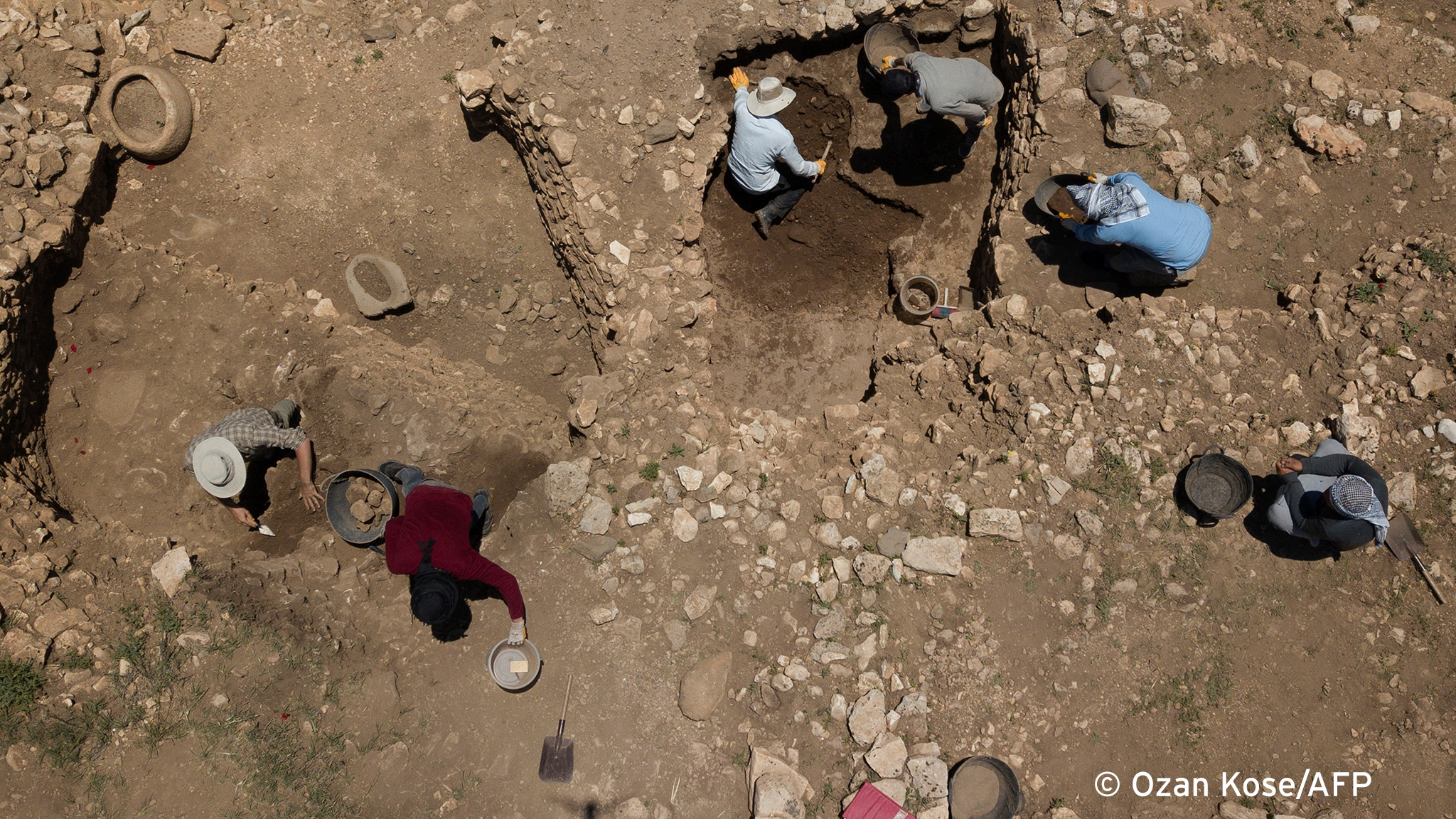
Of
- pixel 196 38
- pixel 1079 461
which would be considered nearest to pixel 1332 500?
pixel 1079 461

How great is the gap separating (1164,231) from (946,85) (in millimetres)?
1750

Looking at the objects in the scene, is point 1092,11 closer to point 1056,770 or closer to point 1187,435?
point 1187,435

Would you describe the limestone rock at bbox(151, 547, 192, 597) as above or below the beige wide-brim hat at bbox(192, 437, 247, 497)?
below

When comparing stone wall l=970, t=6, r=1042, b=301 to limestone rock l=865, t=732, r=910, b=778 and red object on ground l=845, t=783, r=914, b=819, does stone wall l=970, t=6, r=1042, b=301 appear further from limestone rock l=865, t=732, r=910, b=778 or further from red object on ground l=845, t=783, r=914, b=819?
red object on ground l=845, t=783, r=914, b=819

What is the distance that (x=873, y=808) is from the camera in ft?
12.5

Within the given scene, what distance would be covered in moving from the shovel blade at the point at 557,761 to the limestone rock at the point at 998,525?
9.12 ft

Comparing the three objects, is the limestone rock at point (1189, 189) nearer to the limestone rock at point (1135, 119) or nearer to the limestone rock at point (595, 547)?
the limestone rock at point (1135, 119)

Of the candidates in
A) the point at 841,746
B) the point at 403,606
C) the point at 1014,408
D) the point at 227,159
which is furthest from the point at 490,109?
the point at 841,746

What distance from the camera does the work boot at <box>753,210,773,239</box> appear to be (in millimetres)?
5742

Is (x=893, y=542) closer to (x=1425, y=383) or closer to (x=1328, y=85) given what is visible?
(x=1425, y=383)

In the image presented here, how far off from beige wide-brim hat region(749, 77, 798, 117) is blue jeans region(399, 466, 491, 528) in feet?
11.2

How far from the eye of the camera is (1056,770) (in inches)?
154

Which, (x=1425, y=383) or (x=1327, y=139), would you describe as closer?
(x=1425, y=383)

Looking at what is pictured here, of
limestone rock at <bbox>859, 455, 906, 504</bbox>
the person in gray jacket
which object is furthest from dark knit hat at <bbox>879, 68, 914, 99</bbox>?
limestone rock at <bbox>859, 455, 906, 504</bbox>
